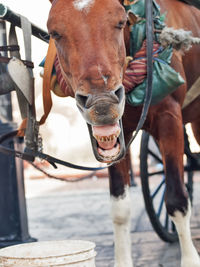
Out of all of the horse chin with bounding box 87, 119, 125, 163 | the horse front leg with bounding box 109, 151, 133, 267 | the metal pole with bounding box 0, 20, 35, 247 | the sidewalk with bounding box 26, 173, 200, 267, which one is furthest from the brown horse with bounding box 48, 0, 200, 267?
the metal pole with bounding box 0, 20, 35, 247

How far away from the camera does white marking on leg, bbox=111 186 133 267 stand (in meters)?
4.17

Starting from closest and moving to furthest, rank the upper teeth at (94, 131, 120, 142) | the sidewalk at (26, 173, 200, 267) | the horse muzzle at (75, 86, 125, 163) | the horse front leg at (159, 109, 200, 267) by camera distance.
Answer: the horse muzzle at (75, 86, 125, 163), the upper teeth at (94, 131, 120, 142), the horse front leg at (159, 109, 200, 267), the sidewalk at (26, 173, 200, 267)

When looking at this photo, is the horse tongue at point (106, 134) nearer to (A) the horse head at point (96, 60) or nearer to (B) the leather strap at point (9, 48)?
(A) the horse head at point (96, 60)

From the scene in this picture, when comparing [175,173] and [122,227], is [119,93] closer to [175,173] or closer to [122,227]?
[175,173]

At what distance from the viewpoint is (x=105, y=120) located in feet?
10.0

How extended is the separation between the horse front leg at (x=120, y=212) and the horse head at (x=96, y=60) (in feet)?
3.02

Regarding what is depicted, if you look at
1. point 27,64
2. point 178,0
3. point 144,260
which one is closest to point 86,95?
point 27,64

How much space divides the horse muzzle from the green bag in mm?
535

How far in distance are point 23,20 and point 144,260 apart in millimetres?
2140

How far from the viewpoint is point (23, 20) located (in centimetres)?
399

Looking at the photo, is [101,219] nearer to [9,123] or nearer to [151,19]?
[9,123]

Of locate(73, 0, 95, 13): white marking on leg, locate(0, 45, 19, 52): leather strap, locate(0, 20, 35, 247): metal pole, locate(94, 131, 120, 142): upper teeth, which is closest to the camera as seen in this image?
locate(94, 131, 120, 142): upper teeth

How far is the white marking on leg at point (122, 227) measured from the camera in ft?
13.7

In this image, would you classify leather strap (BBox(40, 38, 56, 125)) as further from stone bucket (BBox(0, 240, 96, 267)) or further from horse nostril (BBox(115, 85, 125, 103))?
stone bucket (BBox(0, 240, 96, 267))
